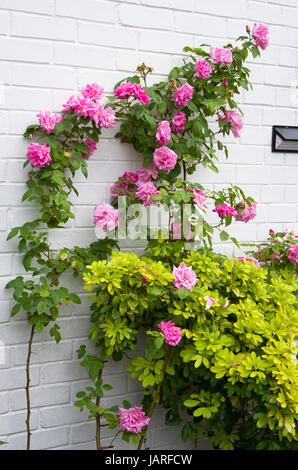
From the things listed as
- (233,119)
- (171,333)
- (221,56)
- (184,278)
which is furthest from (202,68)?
(171,333)

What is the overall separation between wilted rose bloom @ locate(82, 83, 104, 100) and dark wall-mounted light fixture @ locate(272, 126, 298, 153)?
2.76 ft

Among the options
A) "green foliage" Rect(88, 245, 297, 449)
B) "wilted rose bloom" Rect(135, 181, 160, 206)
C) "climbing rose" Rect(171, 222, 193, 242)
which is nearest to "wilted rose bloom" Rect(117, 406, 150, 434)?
"green foliage" Rect(88, 245, 297, 449)

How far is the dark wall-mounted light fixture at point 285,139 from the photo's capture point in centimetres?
198

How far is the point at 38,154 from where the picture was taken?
4.83 ft

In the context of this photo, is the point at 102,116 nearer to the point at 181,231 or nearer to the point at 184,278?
the point at 181,231

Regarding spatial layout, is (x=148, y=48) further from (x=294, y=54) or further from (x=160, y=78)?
(x=294, y=54)

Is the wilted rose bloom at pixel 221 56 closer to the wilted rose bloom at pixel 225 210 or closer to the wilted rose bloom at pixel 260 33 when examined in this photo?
the wilted rose bloom at pixel 260 33

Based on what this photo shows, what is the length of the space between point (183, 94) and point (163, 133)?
17 cm

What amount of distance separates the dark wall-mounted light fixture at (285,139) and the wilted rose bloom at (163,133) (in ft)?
1.98

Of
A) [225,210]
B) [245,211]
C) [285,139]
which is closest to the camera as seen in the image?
[225,210]

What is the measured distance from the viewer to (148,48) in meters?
1.71

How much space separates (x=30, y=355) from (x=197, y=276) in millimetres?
672

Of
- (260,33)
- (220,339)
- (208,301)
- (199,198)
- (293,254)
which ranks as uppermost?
(260,33)

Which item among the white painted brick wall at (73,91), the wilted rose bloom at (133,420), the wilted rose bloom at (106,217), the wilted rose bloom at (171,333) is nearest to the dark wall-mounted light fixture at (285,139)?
the white painted brick wall at (73,91)
